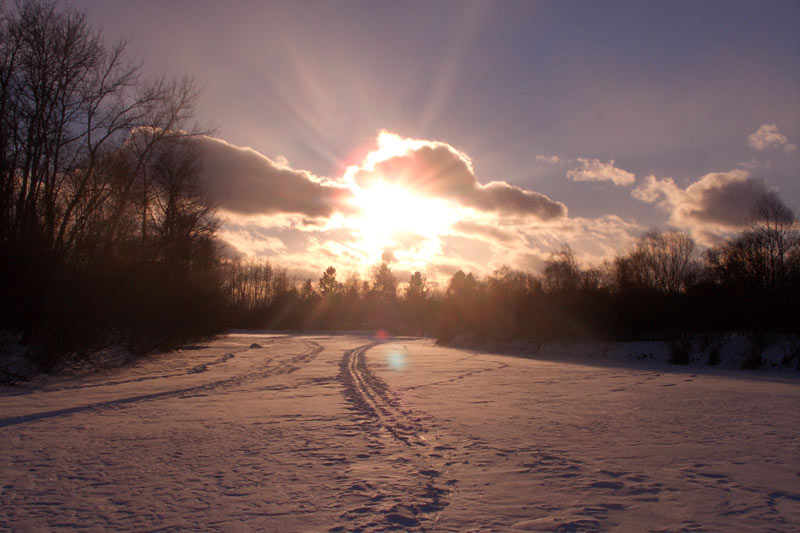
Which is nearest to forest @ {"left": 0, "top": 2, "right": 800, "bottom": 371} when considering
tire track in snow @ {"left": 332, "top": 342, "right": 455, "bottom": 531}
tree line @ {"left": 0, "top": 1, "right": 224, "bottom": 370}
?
tree line @ {"left": 0, "top": 1, "right": 224, "bottom": 370}

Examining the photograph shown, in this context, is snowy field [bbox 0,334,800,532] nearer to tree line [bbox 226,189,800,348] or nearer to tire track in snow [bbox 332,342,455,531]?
tire track in snow [bbox 332,342,455,531]

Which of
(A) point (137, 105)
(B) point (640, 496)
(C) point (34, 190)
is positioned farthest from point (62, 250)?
(B) point (640, 496)

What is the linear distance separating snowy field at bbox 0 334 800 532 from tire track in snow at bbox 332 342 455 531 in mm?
23

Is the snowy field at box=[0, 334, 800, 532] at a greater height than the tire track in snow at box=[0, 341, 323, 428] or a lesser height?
greater

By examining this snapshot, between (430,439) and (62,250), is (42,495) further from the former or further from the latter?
(62,250)

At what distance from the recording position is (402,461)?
5.32 m

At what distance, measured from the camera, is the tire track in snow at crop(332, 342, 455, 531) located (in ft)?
12.3

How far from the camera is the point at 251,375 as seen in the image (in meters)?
15.1

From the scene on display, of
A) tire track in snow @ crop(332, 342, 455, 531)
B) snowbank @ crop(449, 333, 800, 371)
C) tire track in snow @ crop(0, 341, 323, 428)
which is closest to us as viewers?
tire track in snow @ crop(332, 342, 455, 531)

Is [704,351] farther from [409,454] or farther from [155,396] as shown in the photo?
[155,396]

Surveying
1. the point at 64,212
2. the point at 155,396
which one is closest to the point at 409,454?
the point at 155,396

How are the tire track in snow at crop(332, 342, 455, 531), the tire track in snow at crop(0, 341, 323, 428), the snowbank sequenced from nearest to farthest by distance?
the tire track in snow at crop(332, 342, 455, 531) < the tire track in snow at crop(0, 341, 323, 428) < the snowbank

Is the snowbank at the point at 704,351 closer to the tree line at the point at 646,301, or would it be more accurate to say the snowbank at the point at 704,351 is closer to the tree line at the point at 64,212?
the tree line at the point at 646,301

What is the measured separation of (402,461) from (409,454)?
0.32m
